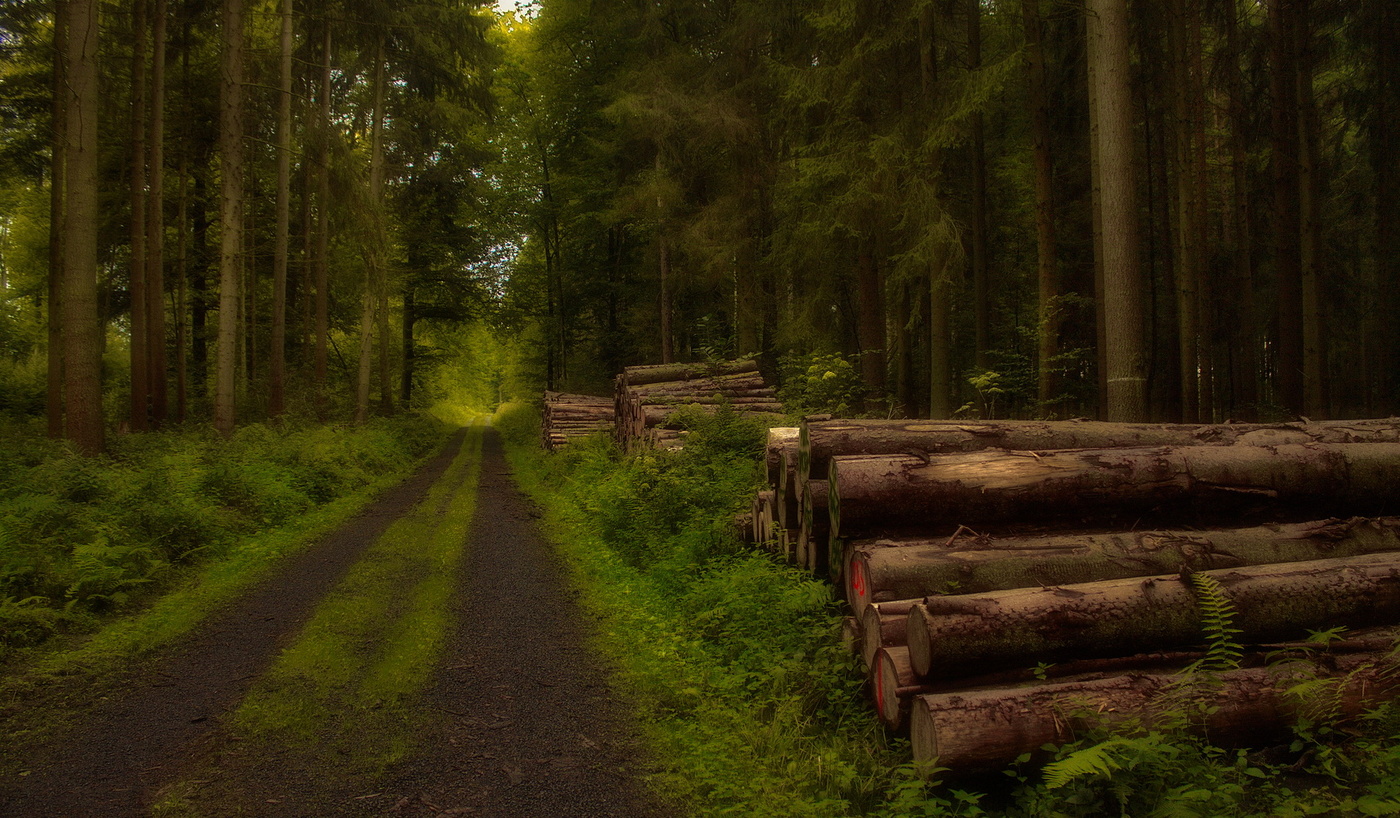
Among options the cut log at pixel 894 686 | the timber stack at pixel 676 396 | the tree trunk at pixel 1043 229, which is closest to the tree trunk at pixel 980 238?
the tree trunk at pixel 1043 229

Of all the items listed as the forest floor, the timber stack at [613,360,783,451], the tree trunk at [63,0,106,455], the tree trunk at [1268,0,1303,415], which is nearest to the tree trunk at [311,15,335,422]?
the tree trunk at [63,0,106,455]

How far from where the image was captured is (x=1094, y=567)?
16.0 feet

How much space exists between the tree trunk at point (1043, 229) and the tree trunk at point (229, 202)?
15859 millimetres

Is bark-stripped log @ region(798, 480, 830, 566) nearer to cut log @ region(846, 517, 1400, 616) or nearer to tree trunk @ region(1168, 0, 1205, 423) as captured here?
cut log @ region(846, 517, 1400, 616)

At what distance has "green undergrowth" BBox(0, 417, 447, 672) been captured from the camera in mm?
6543

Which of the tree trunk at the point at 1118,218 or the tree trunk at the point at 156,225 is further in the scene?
the tree trunk at the point at 156,225

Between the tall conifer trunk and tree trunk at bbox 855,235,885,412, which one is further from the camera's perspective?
the tall conifer trunk

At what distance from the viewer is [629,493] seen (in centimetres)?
1099

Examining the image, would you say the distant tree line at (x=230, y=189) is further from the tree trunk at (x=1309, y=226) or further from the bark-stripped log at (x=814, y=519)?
the tree trunk at (x=1309, y=226)

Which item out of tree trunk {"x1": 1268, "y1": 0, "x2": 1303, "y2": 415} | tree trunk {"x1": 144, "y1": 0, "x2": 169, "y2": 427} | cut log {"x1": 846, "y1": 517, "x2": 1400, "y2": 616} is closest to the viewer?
cut log {"x1": 846, "y1": 517, "x2": 1400, "y2": 616}

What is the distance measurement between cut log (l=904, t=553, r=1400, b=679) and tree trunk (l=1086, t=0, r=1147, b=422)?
5.55 meters

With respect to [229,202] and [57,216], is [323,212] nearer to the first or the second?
[229,202]

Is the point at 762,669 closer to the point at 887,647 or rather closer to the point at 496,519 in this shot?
the point at 887,647

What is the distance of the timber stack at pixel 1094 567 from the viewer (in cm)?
390
